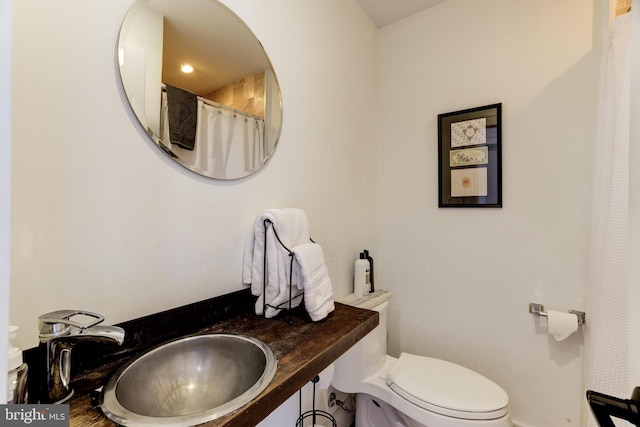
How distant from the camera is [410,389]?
4.00 feet

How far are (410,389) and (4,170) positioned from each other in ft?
4.68

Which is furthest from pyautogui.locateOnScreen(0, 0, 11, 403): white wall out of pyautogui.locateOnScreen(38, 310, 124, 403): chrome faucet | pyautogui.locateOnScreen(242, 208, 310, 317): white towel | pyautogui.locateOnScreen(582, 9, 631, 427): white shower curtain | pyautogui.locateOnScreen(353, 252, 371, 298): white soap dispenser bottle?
pyautogui.locateOnScreen(582, 9, 631, 427): white shower curtain

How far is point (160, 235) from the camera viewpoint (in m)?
0.79

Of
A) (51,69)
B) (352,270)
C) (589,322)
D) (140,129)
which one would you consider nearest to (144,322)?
(140,129)

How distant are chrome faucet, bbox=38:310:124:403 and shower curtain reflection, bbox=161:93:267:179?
48 cm

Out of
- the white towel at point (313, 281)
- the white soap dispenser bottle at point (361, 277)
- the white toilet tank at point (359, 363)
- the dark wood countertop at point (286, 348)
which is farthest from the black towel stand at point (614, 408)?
the white soap dispenser bottle at point (361, 277)

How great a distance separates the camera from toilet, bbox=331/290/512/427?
1.10m

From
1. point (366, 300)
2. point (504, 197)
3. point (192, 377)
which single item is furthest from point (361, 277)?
point (192, 377)

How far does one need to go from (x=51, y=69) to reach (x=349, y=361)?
4.82 feet

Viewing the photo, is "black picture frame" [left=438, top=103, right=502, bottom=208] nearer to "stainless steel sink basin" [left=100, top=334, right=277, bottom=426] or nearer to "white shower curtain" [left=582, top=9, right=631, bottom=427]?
"white shower curtain" [left=582, top=9, right=631, bottom=427]

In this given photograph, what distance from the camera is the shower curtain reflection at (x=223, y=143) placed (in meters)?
0.87

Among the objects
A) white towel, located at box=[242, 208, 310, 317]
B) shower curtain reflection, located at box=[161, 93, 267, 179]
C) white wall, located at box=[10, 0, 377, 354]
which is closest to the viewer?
white wall, located at box=[10, 0, 377, 354]
